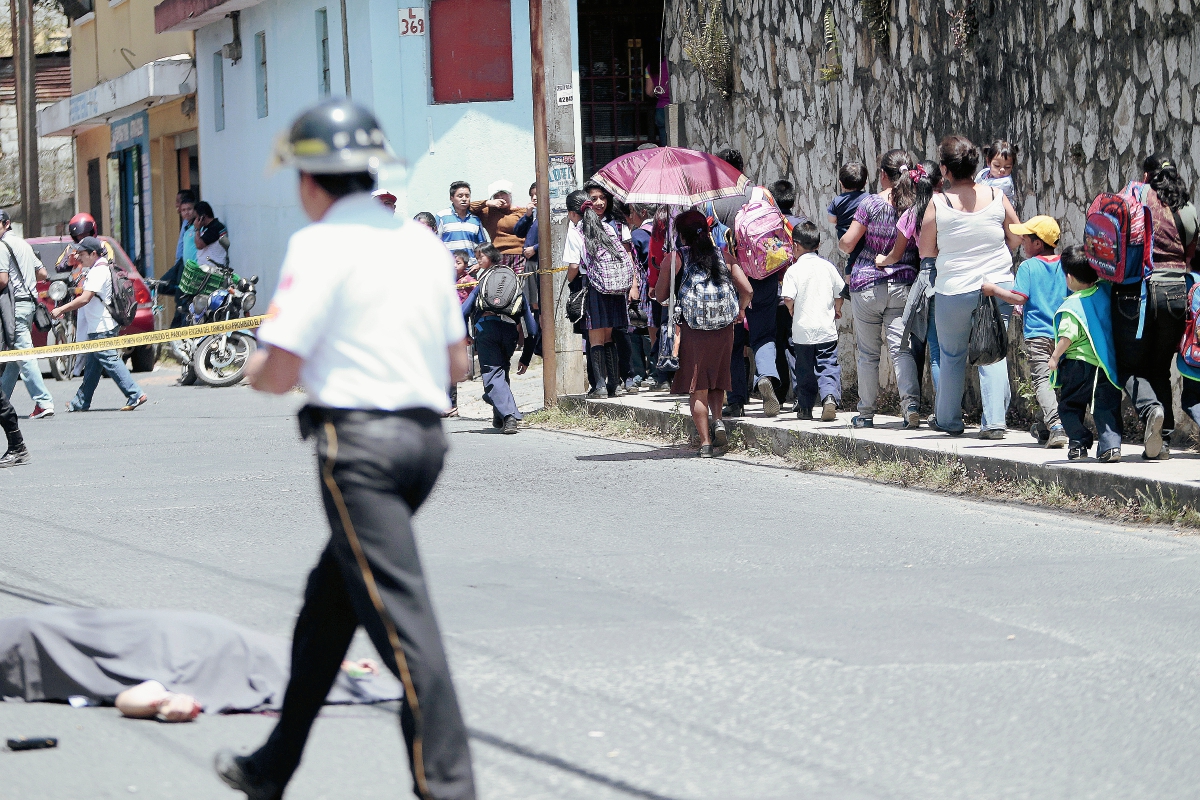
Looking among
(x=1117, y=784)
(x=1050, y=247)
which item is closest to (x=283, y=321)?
(x=1117, y=784)

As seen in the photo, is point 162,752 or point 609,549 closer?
point 162,752

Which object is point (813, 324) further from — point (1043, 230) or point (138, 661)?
point (138, 661)

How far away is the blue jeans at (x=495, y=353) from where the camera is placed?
13055mm

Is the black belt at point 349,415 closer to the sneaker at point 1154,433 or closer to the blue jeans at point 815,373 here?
the sneaker at point 1154,433

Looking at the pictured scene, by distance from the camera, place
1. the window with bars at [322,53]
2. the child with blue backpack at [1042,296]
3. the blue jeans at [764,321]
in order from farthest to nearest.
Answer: the window with bars at [322,53], the blue jeans at [764,321], the child with blue backpack at [1042,296]

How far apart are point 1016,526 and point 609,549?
2.12 metres

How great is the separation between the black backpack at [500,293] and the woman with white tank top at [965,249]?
12.3 ft

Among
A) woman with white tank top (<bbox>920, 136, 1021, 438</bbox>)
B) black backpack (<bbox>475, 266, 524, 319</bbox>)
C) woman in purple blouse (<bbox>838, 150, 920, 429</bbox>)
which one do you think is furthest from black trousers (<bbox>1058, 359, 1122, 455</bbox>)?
black backpack (<bbox>475, 266, 524, 319</bbox>)

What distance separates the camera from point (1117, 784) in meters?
4.27

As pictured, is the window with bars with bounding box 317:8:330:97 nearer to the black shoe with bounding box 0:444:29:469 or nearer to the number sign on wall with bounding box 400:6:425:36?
the number sign on wall with bounding box 400:6:425:36

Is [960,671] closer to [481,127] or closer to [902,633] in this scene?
[902,633]

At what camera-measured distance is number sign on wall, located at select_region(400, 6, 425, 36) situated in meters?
21.0

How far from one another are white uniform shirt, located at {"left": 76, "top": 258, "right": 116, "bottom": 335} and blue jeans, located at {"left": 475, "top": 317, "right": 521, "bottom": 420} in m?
5.60

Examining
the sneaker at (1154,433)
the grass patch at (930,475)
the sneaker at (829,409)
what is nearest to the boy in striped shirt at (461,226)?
the grass patch at (930,475)
